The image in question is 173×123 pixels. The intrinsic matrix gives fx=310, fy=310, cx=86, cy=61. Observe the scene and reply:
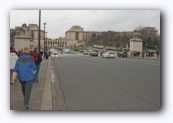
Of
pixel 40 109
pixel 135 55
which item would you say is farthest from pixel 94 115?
pixel 135 55

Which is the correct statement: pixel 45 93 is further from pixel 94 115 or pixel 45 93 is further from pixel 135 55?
pixel 135 55

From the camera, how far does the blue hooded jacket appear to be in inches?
315

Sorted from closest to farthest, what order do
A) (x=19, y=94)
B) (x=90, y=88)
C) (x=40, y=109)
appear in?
(x=40, y=109)
(x=19, y=94)
(x=90, y=88)

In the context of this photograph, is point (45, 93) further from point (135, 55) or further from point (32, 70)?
point (135, 55)

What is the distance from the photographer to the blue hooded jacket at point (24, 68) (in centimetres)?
799

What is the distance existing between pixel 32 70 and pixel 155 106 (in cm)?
348

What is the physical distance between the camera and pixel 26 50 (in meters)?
8.14

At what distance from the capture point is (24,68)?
26.2 feet

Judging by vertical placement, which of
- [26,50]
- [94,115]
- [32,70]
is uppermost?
[26,50]

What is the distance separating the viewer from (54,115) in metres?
7.29

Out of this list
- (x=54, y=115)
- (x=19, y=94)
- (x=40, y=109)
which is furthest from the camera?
(x=19, y=94)

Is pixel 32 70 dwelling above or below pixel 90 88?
above

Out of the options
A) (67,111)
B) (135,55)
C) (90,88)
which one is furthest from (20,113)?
(135,55)
